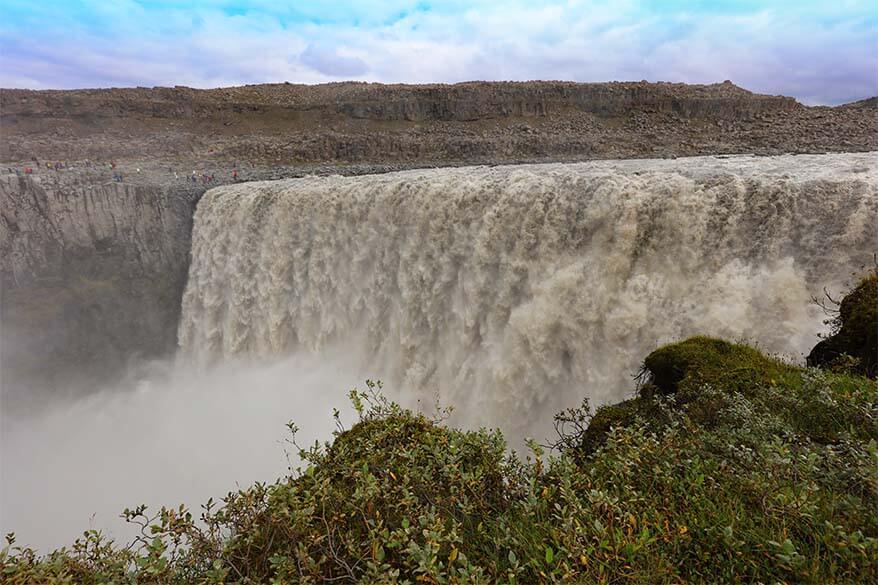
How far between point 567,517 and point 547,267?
797 centimetres

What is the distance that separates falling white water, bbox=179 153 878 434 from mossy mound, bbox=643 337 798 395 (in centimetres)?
174

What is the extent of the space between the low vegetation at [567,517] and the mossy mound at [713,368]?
85 cm

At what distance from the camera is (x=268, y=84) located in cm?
5850

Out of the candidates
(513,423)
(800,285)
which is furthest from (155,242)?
(800,285)

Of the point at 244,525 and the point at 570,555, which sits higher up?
the point at 570,555

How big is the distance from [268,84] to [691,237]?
202 ft

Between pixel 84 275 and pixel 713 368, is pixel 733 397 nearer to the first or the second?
pixel 713 368

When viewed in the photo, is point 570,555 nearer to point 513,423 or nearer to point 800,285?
point 800,285

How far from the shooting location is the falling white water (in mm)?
8000

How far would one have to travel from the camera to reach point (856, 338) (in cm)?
579

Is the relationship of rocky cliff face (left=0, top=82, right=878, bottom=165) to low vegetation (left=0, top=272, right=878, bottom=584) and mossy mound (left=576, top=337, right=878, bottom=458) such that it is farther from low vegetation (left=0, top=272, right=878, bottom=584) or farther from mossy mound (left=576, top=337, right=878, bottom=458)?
low vegetation (left=0, top=272, right=878, bottom=584)

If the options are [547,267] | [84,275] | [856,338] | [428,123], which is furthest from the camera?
[428,123]

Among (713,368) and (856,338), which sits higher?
(856,338)

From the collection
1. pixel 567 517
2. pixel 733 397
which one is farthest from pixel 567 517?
pixel 733 397
